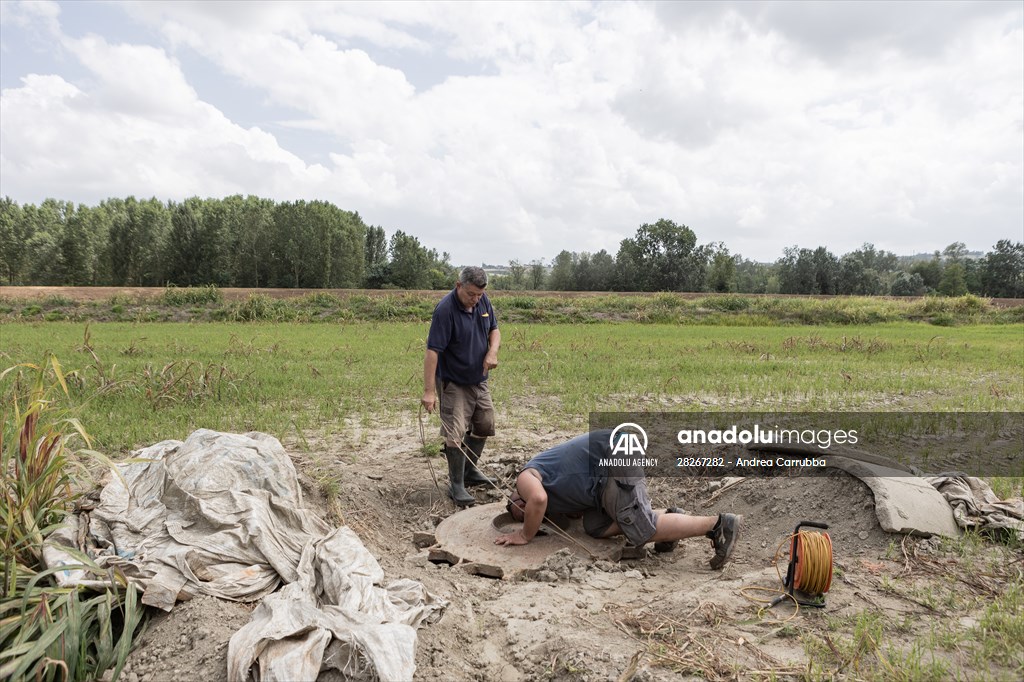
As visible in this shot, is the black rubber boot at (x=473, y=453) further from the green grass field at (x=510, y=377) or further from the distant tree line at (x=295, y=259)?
the distant tree line at (x=295, y=259)

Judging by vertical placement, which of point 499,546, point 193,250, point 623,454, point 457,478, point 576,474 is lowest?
point 499,546

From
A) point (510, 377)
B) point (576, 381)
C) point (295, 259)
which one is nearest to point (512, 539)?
point (576, 381)

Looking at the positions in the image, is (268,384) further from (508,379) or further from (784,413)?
(784,413)

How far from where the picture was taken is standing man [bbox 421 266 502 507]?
5410mm

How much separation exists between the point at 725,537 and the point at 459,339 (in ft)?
8.39

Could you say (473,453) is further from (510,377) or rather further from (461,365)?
(510,377)

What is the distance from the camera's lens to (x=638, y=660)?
3.00m

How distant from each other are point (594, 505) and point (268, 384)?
22.0 ft

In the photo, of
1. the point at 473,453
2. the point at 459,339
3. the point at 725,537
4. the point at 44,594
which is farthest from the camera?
the point at 473,453

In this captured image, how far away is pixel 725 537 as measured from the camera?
4180mm

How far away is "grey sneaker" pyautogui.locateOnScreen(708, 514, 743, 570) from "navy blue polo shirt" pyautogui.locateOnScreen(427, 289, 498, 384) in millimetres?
2329

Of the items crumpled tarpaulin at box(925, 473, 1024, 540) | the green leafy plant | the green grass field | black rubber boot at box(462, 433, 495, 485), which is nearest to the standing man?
black rubber boot at box(462, 433, 495, 485)

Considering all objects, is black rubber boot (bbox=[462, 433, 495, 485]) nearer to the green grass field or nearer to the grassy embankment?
the grassy embankment

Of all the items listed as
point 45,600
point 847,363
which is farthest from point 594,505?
point 847,363
